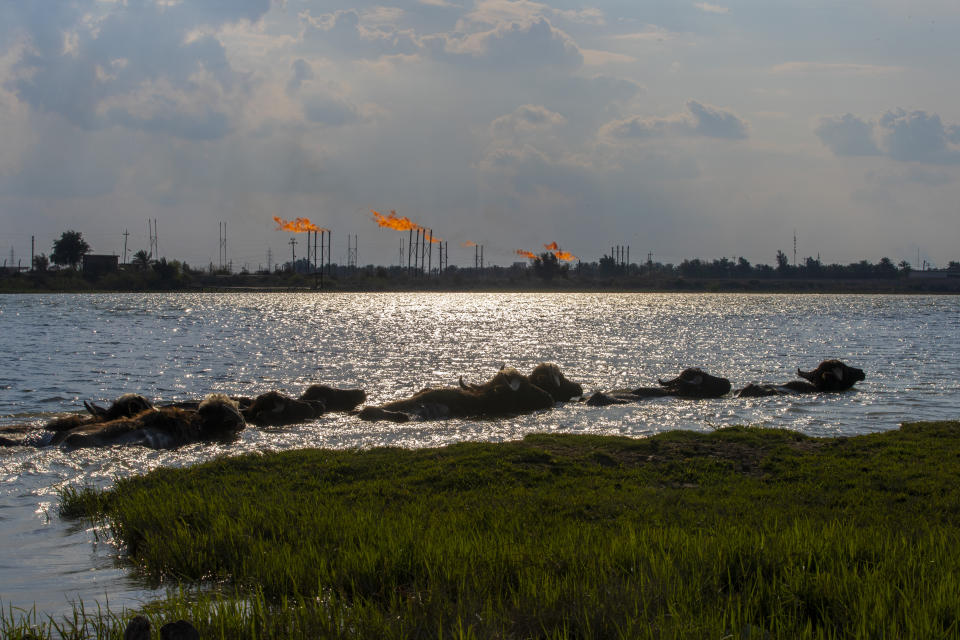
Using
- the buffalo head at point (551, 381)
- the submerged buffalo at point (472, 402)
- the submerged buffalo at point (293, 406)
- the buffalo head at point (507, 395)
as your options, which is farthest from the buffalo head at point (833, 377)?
the submerged buffalo at point (293, 406)

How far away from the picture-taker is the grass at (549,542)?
4.92 meters

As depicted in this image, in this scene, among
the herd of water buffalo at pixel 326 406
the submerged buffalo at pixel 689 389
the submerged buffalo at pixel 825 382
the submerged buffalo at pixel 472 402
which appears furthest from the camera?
the submerged buffalo at pixel 825 382

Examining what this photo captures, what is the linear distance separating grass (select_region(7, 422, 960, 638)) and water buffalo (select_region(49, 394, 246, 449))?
3.59m

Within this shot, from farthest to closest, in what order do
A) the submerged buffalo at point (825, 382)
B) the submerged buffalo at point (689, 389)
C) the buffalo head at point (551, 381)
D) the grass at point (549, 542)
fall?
the submerged buffalo at point (825, 382)
the submerged buffalo at point (689, 389)
the buffalo head at point (551, 381)
the grass at point (549, 542)

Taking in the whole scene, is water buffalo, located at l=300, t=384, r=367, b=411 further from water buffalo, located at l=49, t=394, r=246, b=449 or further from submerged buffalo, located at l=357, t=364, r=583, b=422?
water buffalo, located at l=49, t=394, r=246, b=449

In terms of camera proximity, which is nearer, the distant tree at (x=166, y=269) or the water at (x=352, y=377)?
the water at (x=352, y=377)

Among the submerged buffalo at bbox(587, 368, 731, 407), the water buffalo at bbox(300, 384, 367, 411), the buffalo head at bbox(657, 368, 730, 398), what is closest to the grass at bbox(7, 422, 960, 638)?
the water buffalo at bbox(300, 384, 367, 411)

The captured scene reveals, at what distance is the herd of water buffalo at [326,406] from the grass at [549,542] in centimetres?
386

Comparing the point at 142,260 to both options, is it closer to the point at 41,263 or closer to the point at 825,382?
the point at 41,263

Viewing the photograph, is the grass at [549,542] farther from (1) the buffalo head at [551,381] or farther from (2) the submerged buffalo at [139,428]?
(1) the buffalo head at [551,381]

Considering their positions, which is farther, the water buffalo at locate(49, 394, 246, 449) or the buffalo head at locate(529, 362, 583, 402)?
the buffalo head at locate(529, 362, 583, 402)

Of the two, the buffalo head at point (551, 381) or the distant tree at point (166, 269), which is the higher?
the distant tree at point (166, 269)

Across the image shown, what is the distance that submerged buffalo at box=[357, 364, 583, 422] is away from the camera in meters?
18.7

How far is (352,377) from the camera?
1140 inches
